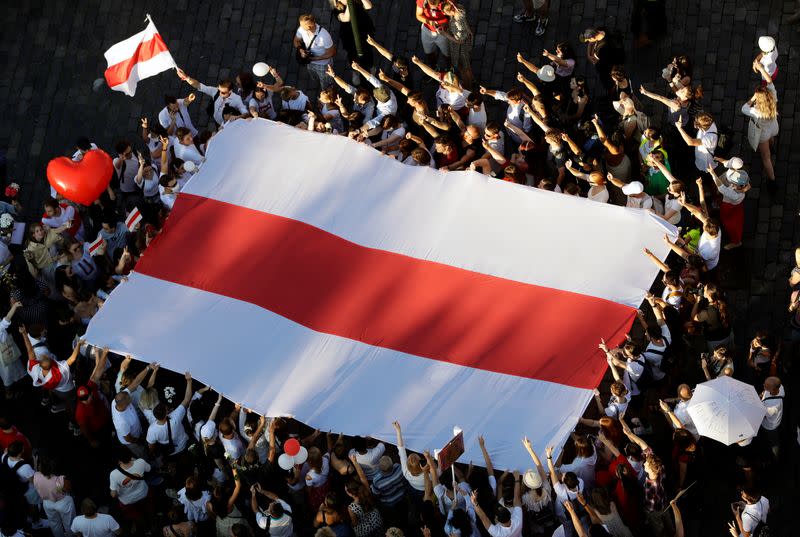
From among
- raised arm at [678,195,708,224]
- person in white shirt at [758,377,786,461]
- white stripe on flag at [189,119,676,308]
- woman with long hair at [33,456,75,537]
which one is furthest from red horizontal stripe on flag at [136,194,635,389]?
woman with long hair at [33,456,75,537]

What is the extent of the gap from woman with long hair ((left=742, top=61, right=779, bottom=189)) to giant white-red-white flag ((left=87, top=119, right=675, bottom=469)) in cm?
173

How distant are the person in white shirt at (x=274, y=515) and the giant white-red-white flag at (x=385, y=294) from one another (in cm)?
95

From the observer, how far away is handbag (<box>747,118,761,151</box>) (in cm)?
1253

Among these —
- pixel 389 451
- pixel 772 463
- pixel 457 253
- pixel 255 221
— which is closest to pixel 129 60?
pixel 255 221

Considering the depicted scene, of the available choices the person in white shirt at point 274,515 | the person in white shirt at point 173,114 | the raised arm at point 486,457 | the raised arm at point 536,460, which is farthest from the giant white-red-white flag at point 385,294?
the person in white shirt at point 274,515

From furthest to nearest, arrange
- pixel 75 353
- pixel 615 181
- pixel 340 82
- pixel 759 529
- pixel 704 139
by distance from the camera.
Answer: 1. pixel 340 82
2. pixel 704 139
3. pixel 615 181
4. pixel 75 353
5. pixel 759 529

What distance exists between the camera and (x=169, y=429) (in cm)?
1102

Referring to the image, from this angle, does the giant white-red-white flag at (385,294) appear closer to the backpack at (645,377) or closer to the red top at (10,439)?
the backpack at (645,377)

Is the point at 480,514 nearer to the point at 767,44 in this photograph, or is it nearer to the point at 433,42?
the point at 767,44

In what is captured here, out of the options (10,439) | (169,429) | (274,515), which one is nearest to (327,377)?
(169,429)

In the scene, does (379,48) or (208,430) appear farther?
(379,48)

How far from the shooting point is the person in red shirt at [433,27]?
45.0 feet

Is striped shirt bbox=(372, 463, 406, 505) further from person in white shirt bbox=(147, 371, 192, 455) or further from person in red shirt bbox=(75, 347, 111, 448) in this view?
person in red shirt bbox=(75, 347, 111, 448)

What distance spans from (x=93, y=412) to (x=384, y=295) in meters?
3.02
